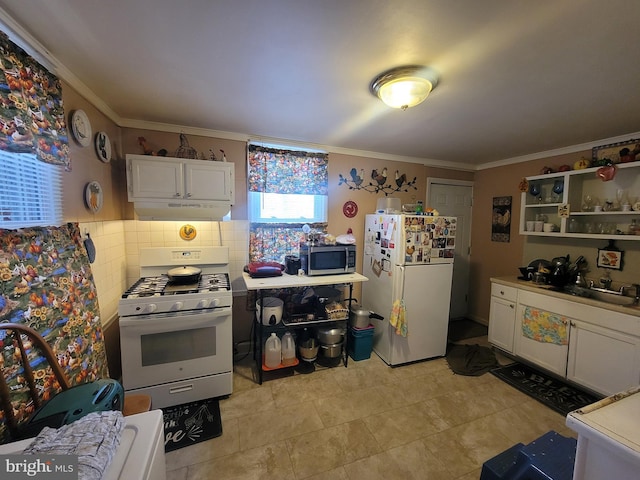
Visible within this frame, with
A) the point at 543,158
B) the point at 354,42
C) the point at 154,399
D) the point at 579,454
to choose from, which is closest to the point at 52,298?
the point at 154,399

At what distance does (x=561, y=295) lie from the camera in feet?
7.43

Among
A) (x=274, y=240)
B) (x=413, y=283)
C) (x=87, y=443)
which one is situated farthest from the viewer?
(x=274, y=240)

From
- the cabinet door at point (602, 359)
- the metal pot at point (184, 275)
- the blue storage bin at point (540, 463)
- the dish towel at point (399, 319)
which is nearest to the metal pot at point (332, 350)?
the dish towel at point (399, 319)

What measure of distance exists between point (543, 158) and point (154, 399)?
4.49 meters

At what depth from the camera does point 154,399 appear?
1883 mm

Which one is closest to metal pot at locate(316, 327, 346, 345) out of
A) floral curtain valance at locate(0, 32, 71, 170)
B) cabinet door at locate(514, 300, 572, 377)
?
cabinet door at locate(514, 300, 572, 377)

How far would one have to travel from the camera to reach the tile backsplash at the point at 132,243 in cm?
195

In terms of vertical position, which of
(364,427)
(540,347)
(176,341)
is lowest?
(364,427)

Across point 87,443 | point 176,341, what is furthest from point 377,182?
point 87,443

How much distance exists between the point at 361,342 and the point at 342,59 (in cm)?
246

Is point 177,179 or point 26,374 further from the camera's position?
point 177,179

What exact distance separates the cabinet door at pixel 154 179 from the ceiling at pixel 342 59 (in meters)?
0.43

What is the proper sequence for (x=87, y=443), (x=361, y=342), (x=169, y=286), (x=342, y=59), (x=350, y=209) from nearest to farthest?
(x=87, y=443) < (x=342, y=59) < (x=169, y=286) < (x=361, y=342) < (x=350, y=209)

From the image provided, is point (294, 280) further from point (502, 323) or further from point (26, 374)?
point (502, 323)
